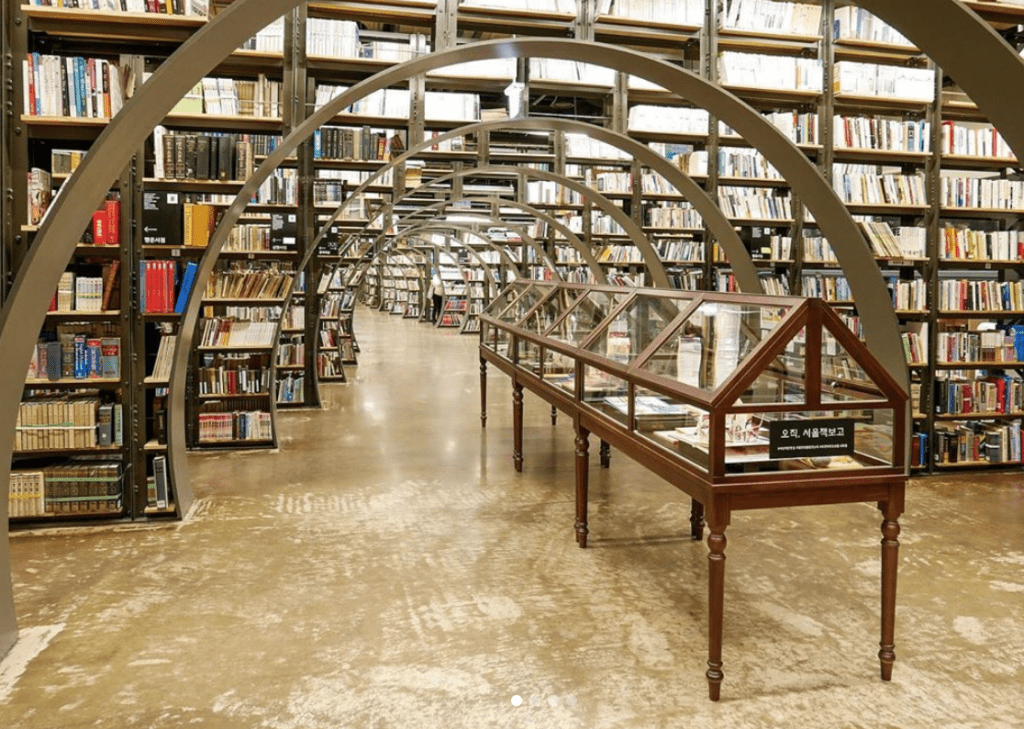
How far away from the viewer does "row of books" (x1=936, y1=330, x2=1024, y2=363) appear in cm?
643

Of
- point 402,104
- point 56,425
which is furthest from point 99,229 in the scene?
point 402,104

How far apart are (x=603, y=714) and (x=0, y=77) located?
4.14 meters

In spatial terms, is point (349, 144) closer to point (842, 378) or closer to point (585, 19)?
point (585, 19)

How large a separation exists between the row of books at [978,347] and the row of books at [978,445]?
0.54 m

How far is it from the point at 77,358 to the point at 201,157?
1.92 meters

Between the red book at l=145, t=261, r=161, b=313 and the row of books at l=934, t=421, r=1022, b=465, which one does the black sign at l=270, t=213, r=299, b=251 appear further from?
the row of books at l=934, t=421, r=1022, b=465

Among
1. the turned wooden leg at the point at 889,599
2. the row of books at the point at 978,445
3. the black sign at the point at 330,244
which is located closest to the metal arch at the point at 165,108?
the turned wooden leg at the point at 889,599

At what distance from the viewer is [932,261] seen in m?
6.39

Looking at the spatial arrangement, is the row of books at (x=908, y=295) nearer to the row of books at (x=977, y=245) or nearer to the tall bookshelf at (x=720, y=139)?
the tall bookshelf at (x=720, y=139)

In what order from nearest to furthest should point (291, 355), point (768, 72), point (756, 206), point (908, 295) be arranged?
point (908, 295)
point (768, 72)
point (756, 206)
point (291, 355)

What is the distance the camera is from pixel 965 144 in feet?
22.5

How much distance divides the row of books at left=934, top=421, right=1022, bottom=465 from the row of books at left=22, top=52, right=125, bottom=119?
606 cm

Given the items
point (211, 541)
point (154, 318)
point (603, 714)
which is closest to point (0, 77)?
point (154, 318)

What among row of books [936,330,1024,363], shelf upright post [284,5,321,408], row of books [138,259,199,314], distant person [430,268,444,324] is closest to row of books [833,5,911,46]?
row of books [936,330,1024,363]
